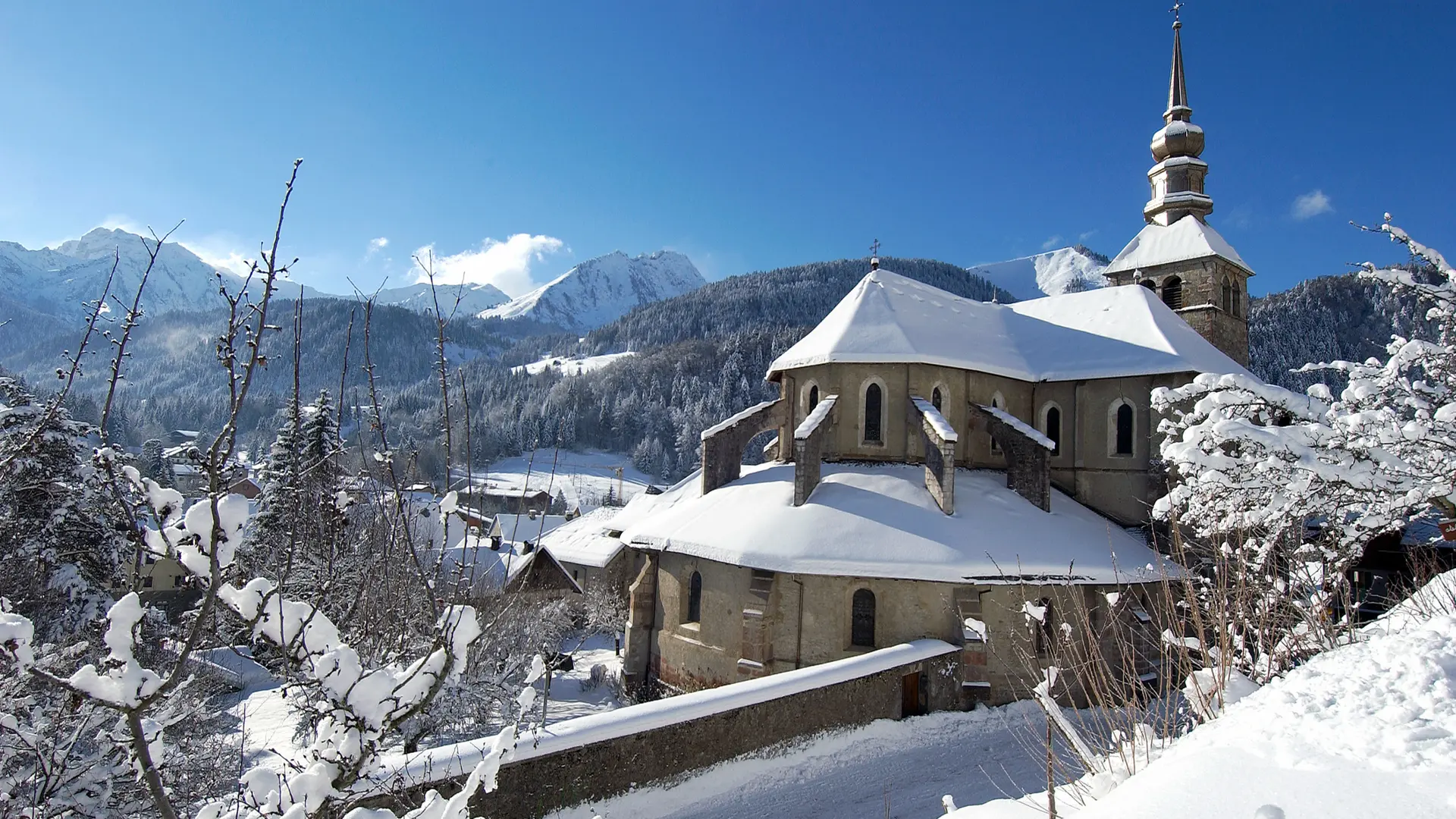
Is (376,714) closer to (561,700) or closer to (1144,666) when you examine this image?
(561,700)

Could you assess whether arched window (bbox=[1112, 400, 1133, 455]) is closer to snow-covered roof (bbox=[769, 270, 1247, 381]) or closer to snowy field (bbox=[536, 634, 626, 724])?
snow-covered roof (bbox=[769, 270, 1247, 381])

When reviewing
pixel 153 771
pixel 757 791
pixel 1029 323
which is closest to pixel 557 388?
pixel 1029 323

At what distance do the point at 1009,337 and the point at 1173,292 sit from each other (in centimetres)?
787

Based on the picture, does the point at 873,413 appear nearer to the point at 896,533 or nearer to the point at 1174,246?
the point at 896,533

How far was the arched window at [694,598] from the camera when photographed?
19438 millimetres

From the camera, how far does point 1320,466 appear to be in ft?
24.2

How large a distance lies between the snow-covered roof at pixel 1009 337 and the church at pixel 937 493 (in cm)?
7

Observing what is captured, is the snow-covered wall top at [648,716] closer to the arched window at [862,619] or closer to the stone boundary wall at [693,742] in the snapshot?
the stone boundary wall at [693,742]

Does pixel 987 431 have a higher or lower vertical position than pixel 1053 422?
lower

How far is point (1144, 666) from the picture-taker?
1872 cm

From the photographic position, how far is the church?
673 inches

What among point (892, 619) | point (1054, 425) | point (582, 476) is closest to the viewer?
point (892, 619)

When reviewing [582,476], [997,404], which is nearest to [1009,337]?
[997,404]

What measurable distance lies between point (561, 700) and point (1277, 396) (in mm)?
17648
